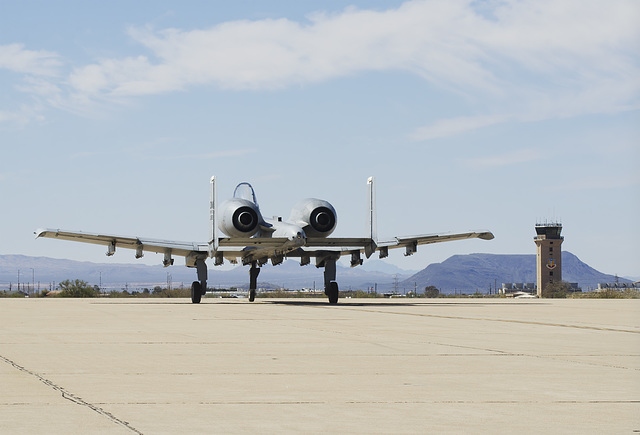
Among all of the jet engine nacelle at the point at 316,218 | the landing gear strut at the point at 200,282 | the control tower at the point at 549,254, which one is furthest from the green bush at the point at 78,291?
the control tower at the point at 549,254

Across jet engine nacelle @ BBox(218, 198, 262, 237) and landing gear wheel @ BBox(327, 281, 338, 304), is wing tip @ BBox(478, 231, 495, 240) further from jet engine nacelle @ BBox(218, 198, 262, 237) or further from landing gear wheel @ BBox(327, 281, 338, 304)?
jet engine nacelle @ BBox(218, 198, 262, 237)

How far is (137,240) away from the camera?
3994 centimetres

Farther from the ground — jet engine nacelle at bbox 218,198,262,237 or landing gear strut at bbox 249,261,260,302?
jet engine nacelle at bbox 218,198,262,237

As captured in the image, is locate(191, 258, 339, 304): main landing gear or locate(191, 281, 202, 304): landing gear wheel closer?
locate(191, 258, 339, 304): main landing gear

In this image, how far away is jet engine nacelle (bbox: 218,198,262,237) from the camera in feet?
120
